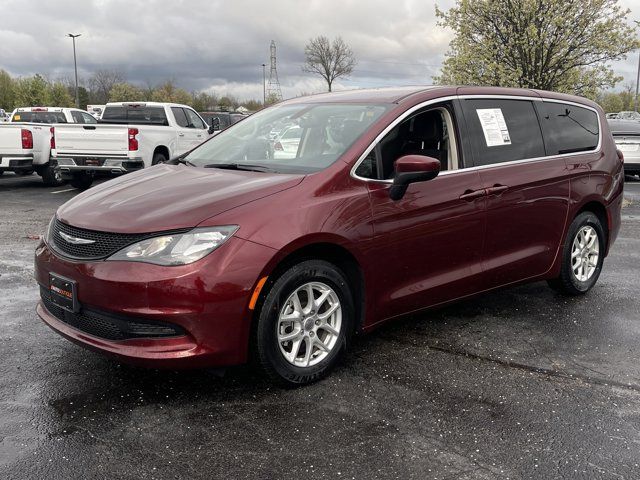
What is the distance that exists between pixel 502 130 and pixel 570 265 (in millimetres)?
1429

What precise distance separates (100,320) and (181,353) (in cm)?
48

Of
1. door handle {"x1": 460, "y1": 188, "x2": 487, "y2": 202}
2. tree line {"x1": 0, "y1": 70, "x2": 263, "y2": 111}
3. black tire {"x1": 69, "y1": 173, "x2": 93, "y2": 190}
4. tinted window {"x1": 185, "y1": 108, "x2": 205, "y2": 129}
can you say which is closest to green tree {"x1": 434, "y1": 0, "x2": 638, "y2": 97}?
tinted window {"x1": 185, "y1": 108, "x2": 205, "y2": 129}

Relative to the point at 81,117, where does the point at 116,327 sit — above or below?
below

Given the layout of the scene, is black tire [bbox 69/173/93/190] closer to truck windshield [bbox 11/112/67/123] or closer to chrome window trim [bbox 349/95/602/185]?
truck windshield [bbox 11/112/67/123]

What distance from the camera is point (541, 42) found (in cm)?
1509

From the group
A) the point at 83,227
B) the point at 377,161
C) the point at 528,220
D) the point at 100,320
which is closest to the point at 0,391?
the point at 100,320

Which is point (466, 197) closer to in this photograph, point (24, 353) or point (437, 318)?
point (437, 318)

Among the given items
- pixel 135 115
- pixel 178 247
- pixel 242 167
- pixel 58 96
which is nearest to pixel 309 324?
pixel 178 247

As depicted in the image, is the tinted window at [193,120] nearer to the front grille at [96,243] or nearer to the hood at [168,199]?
the hood at [168,199]

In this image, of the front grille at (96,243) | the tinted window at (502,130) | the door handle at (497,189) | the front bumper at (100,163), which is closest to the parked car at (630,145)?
the front bumper at (100,163)

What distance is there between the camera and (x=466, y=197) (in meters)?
4.20

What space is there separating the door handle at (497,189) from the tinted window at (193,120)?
11.8m

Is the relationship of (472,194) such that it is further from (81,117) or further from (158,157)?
(81,117)

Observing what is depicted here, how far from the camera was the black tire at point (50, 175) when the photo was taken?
559 inches
